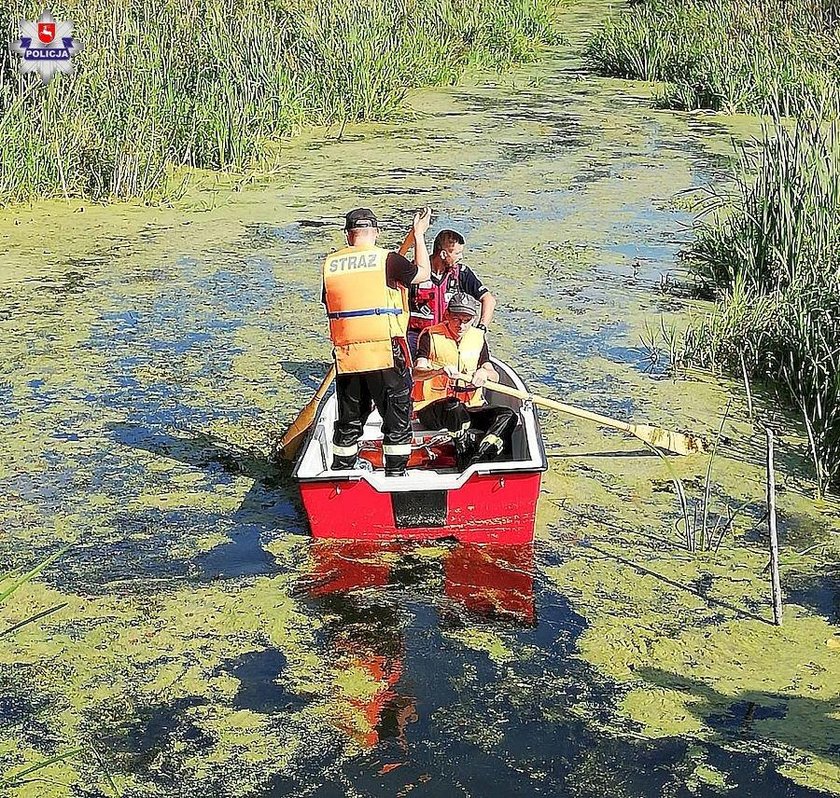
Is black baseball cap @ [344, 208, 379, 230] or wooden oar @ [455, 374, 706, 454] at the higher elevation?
black baseball cap @ [344, 208, 379, 230]

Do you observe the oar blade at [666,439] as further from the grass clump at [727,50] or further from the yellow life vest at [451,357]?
the grass clump at [727,50]

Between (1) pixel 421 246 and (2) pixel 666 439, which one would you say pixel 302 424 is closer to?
(1) pixel 421 246

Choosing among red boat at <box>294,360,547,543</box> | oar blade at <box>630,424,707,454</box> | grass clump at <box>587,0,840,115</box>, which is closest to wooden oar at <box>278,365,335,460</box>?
red boat at <box>294,360,547,543</box>

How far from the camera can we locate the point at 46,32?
962 centimetres

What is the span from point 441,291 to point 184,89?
550cm

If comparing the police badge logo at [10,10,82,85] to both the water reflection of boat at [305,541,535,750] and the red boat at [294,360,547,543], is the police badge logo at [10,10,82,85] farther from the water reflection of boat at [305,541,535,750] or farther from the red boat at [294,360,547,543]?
the water reflection of boat at [305,541,535,750]

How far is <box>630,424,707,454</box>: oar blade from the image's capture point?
4.96 meters

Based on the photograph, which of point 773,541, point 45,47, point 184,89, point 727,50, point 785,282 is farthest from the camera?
point 727,50

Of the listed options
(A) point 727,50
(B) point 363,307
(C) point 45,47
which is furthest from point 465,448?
(A) point 727,50

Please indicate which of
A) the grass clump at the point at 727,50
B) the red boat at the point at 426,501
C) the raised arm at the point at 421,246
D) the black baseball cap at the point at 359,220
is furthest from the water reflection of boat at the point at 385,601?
the grass clump at the point at 727,50

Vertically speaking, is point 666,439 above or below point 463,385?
below

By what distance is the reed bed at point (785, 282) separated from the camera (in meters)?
5.69

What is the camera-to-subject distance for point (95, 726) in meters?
3.50

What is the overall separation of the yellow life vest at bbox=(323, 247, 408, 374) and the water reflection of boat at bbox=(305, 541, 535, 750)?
655mm
